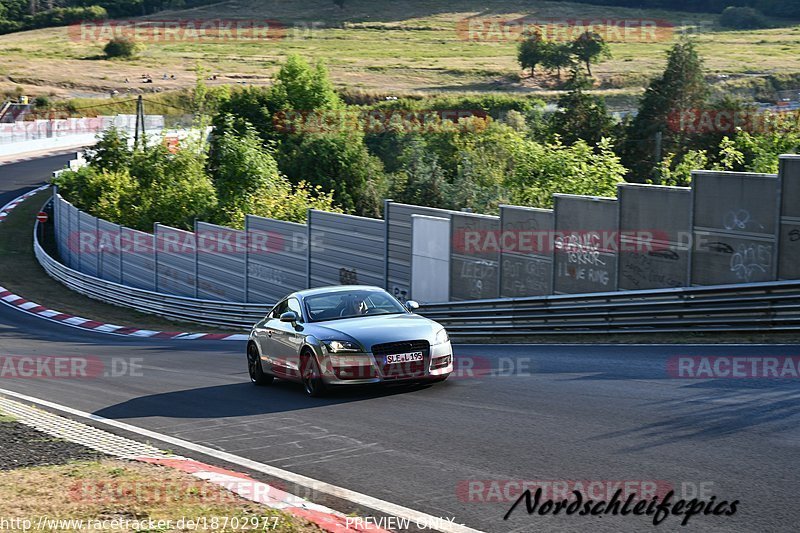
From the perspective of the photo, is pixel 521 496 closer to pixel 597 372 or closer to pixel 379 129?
pixel 597 372

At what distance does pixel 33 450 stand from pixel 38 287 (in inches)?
1285

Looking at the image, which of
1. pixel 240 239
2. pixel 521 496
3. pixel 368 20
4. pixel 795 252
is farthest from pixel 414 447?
pixel 368 20

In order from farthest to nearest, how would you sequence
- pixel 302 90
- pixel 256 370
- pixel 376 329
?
1. pixel 302 90
2. pixel 256 370
3. pixel 376 329

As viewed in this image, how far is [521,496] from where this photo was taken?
7996mm

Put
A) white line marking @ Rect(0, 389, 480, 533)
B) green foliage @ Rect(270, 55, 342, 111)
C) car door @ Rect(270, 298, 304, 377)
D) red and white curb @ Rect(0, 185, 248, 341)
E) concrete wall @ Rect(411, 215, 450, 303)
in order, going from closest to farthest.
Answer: white line marking @ Rect(0, 389, 480, 533) < car door @ Rect(270, 298, 304, 377) < concrete wall @ Rect(411, 215, 450, 303) < red and white curb @ Rect(0, 185, 248, 341) < green foliage @ Rect(270, 55, 342, 111)

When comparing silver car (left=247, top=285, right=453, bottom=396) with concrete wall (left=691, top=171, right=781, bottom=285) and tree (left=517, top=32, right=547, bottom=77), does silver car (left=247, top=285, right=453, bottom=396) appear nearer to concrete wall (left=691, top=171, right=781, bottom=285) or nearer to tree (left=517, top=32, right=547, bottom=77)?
concrete wall (left=691, top=171, right=781, bottom=285)

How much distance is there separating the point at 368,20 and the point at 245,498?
170 m

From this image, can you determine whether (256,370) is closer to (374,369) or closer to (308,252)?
(374,369)

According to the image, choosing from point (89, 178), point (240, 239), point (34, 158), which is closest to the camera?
point (240, 239)

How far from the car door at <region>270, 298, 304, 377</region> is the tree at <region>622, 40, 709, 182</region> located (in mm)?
46940

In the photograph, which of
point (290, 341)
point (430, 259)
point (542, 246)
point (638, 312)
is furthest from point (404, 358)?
point (430, 259)

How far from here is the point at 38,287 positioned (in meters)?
41.5

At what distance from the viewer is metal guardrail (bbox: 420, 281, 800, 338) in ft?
54.5

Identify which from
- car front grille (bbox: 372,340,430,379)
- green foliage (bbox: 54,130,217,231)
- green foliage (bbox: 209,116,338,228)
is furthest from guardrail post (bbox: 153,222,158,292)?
car front grille (bbox: 372,340,430,379)
